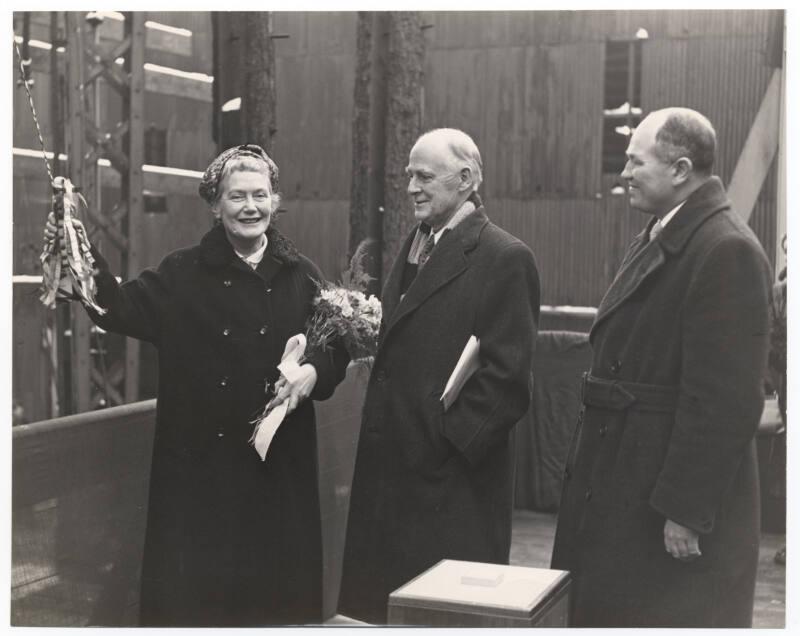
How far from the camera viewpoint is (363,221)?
20.4ft

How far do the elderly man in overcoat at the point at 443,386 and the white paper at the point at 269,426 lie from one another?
0.31 m

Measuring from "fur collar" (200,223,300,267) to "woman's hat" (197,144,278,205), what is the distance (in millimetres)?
124

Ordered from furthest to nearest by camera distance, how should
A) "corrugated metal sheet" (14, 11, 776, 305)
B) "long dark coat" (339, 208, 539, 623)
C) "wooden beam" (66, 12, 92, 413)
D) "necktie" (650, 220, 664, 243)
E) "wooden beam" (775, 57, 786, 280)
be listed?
"wooden beam" (66, 12, 92, 413)
"corrugated metal sheet" (14, 11, 776, 305)
"wooden beam" (775, 57, 786, 280)
"long dark coat" (339, 208, 539, 623)
"necktie" (650, 220, 664, 243)

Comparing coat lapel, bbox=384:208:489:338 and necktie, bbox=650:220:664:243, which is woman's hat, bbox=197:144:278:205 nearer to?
coat lapel, bbox=384:208:489:338

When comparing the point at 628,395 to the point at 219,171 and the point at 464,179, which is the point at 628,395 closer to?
the point at 464,179

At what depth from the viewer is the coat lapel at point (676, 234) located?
11.0 ft

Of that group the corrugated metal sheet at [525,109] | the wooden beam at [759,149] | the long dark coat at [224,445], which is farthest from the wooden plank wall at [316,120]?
the wooden beam at [759,149]

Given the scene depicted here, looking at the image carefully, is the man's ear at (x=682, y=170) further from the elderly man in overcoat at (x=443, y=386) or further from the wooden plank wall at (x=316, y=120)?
the wooden plank wall at (x=316, y=120)

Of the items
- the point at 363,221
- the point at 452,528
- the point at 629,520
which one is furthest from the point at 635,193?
the point at 363,221

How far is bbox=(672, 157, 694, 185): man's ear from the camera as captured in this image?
3.43m

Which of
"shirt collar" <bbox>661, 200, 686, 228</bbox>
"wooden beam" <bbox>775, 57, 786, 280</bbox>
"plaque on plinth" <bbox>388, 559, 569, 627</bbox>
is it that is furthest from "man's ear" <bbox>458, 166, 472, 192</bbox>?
"plaque on plinth" <bbox>388, 559, 569, 627</bbox>

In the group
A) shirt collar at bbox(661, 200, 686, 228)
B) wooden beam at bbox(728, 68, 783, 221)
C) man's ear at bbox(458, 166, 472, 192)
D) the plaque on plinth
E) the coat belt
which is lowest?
the plaque on plinth
